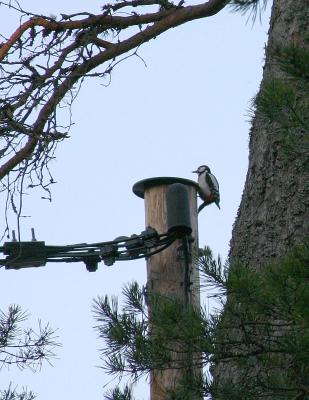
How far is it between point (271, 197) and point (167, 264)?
825 mm

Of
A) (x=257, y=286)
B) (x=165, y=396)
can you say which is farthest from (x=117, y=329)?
(x=257, y=286)

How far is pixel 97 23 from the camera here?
6.93 m

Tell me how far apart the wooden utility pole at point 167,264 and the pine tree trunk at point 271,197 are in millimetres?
461

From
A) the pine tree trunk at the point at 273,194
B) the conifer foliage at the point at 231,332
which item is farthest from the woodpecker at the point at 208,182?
the conifer foliage at the point at 231,332

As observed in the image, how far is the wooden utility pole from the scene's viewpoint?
4.66 metres

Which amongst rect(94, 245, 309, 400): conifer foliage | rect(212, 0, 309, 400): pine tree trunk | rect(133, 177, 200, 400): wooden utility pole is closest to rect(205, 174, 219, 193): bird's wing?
rect(212, 0, 309, 400): pine tree trunk

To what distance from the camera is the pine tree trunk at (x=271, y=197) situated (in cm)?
539

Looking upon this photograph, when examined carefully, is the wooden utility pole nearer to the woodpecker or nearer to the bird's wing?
the woodpecker

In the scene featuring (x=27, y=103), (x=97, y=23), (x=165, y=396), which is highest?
(x=97, y=23)

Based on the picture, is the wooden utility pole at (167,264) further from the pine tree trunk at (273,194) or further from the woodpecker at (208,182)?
the woodpecker at (208,182)

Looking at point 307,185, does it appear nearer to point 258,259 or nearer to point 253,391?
point 258,259

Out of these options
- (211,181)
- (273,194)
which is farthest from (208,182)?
(273,194)

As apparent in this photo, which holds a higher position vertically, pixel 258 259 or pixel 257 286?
pixel 258 259

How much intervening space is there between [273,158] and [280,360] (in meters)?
1.26
